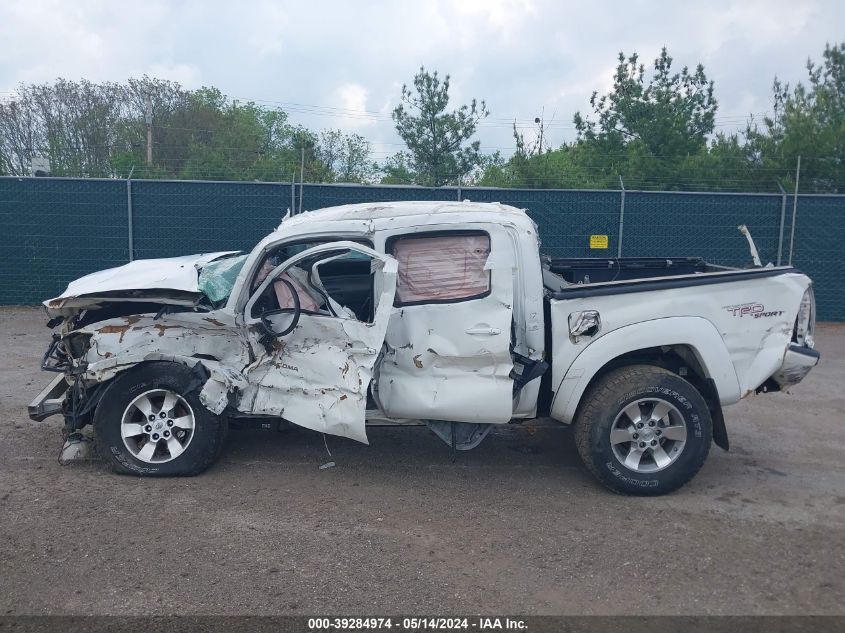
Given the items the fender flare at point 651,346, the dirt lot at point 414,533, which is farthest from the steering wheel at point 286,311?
the fender flare at point 651,346

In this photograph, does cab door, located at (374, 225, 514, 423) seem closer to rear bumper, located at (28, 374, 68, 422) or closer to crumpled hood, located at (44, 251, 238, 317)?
crumpled hood, located at (44, 251, 238, 317)

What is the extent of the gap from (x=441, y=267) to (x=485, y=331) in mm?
543

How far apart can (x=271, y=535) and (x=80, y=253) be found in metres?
10.4

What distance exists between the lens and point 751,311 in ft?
17.1

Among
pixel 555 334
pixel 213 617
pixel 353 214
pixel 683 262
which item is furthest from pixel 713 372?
pixel 213 617

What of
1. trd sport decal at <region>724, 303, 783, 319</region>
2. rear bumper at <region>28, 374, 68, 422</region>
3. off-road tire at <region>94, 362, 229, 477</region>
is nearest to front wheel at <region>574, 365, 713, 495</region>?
trd sport decal at <region>724, 303, 783, 319</region>

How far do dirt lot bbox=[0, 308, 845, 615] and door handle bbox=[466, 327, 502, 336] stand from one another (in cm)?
113

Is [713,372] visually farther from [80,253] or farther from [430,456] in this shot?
[80,253]

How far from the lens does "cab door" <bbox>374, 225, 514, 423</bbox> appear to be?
512cm

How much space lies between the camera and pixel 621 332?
5180mm

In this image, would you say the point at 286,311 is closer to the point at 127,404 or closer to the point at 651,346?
the point at 127,404

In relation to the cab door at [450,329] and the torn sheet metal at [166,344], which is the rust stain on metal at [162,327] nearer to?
the torn sheet metal at [166,344]

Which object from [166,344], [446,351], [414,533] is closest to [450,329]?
[446,351]

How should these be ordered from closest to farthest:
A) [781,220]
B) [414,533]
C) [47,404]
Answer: [414,533] < [47,404] < [781,220]
